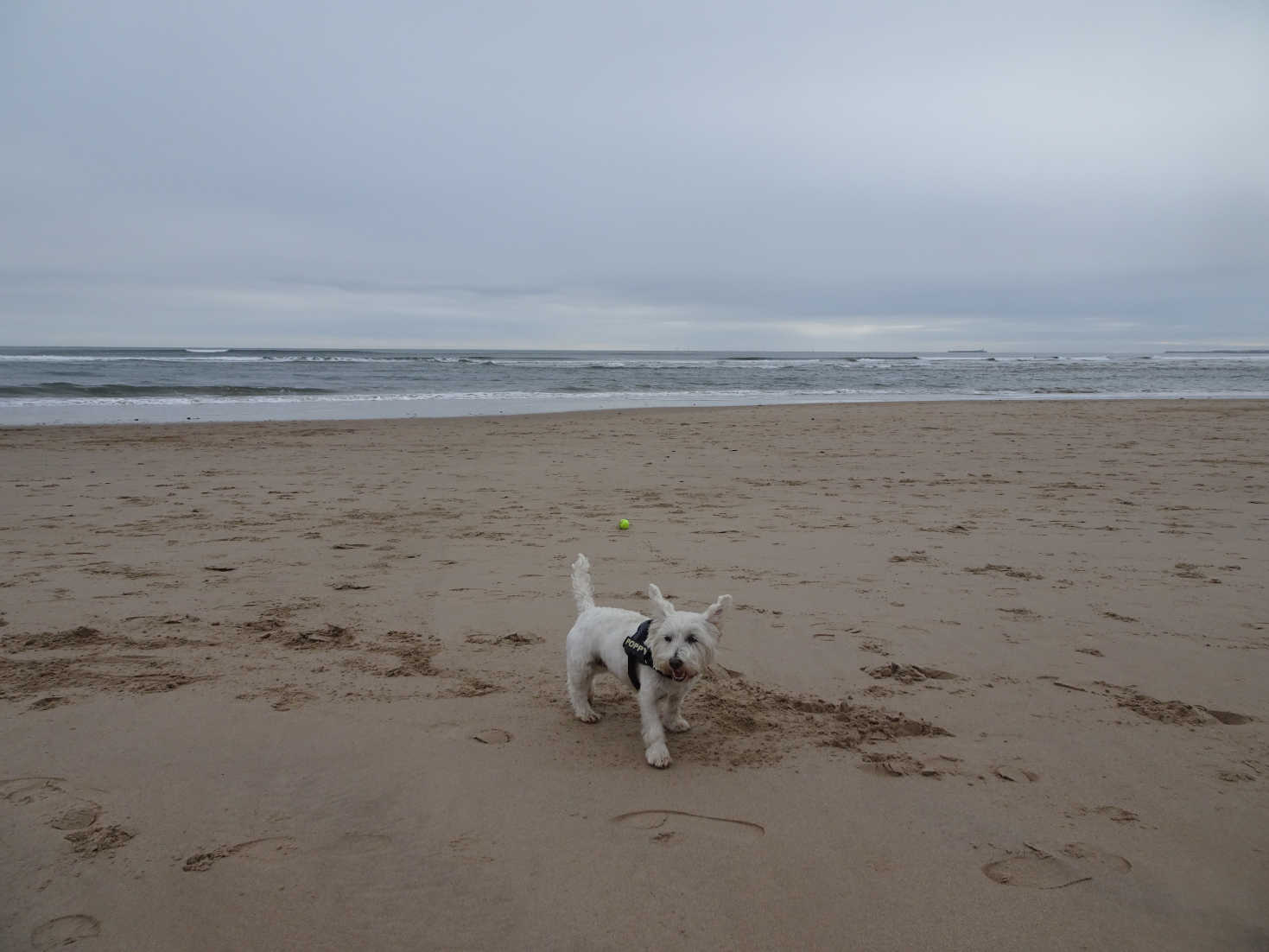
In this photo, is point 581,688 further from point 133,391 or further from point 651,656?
point 133,391

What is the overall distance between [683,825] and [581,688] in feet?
3.85

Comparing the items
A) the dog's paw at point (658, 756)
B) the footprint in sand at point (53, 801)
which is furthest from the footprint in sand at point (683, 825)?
the footprint in sand at point (53, 801)

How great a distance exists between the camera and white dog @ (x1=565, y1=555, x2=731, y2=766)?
12.0 feet

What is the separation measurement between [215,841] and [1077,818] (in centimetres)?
341

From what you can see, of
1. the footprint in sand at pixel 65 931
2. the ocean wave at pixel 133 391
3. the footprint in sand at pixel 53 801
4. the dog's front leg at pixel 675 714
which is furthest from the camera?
the ocean wave at pixel 133 391

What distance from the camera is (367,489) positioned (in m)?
10.3

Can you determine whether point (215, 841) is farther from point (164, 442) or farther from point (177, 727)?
point (164, 442)

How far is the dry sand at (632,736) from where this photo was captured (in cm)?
271

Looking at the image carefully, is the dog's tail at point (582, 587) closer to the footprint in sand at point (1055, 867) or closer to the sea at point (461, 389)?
the footprint in sand at point (1055, 867)

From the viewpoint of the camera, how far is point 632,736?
4.09 meters

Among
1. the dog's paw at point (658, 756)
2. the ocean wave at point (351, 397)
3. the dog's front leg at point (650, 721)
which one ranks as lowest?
the dog's paw at point (658, 756)

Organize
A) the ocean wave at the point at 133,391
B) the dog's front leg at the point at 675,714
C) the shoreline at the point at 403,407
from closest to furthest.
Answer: the dog's front leg at the point at 675,714
the shoreline at the point at 403,407
the ocean wave at the point at 133,391

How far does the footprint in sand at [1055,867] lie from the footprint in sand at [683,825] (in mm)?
880

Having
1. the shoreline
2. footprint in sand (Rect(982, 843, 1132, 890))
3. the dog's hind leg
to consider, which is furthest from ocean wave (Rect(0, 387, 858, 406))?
footprint in sand (Rect(982, 843, 1132, 890))
